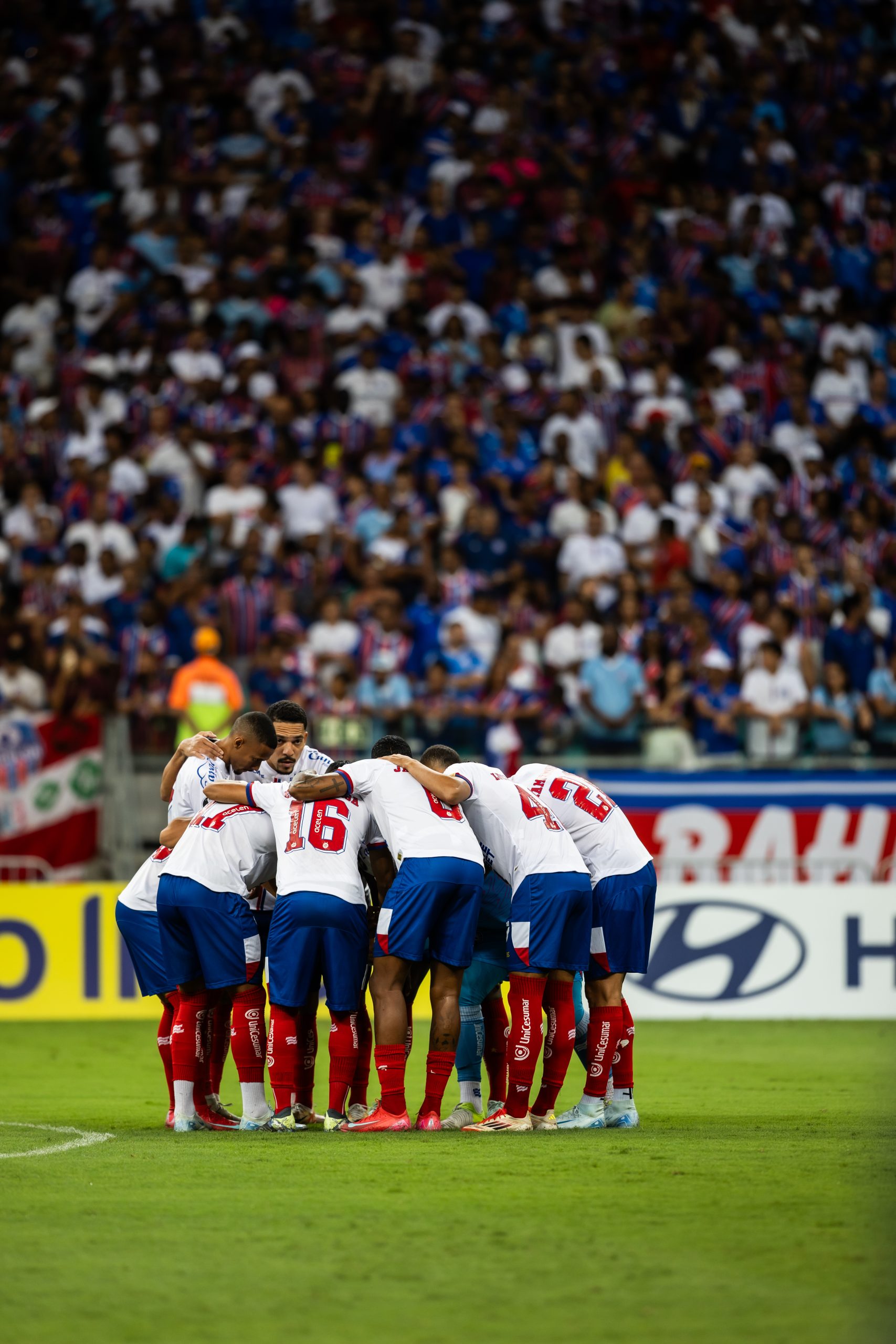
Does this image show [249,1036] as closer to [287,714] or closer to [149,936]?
[149,936]

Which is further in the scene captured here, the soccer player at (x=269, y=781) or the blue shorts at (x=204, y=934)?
the soccer player at (x=269, y=781)

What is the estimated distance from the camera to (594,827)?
10.9 metres

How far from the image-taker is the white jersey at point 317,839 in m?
10.3

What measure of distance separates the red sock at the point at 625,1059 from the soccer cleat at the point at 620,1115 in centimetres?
11

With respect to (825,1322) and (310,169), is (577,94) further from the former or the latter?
(825,1322)

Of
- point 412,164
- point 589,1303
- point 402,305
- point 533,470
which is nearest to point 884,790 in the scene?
point 533,470

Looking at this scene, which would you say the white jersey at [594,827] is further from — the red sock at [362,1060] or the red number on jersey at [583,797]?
the red sock at [362,1060]

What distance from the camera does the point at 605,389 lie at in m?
22.9

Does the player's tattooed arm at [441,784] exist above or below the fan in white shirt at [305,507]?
below

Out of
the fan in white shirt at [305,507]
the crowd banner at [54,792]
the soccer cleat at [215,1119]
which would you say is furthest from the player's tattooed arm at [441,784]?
the fan in white shirt at [305,507]

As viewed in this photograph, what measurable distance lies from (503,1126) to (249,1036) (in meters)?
1.44

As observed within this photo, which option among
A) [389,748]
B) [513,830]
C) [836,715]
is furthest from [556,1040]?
[836,715]

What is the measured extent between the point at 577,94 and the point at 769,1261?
72.2ft

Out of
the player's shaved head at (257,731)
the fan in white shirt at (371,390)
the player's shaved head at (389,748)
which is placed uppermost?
the fan in white shirt at (371,390)
